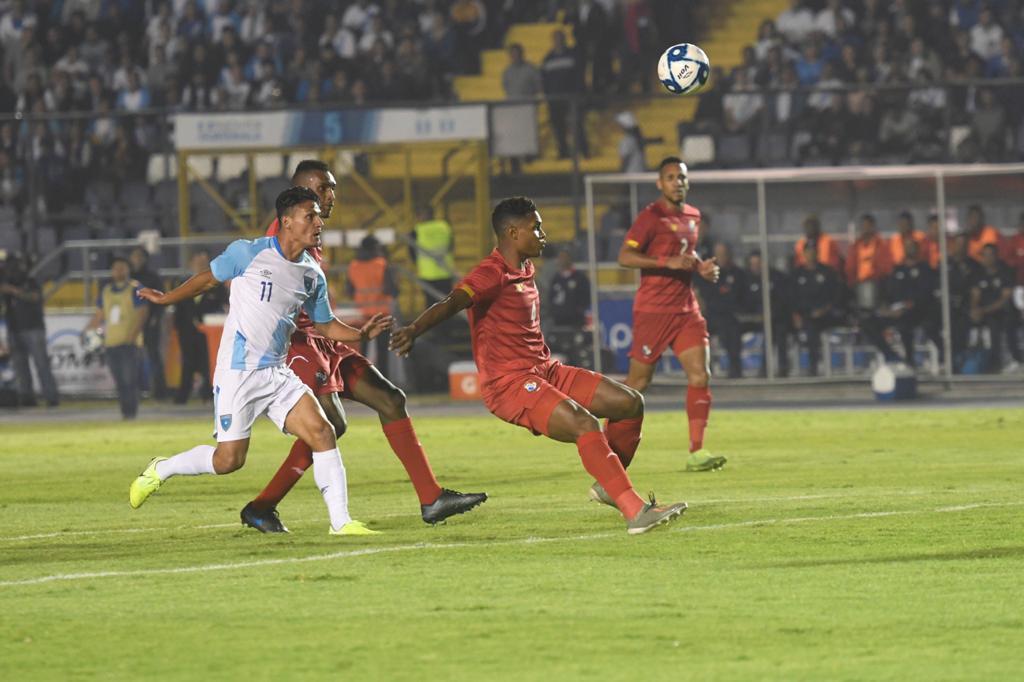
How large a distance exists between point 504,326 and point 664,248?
4.91 metres

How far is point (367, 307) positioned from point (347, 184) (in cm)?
347

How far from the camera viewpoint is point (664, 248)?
52.8 ft

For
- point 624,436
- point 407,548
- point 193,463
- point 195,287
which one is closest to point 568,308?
point 624,436

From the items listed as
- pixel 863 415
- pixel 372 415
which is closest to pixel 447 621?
pixel 863 415

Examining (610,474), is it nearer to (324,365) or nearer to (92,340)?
(324,365)

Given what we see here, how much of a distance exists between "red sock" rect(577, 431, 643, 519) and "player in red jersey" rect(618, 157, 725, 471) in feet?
16.7

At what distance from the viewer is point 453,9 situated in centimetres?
3469

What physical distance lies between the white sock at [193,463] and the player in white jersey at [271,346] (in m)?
0.02

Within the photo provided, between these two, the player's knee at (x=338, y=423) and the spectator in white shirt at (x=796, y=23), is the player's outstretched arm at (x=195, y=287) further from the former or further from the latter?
the spectator in white shirt at (x=796, y=23)

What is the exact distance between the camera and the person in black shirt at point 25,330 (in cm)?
2741

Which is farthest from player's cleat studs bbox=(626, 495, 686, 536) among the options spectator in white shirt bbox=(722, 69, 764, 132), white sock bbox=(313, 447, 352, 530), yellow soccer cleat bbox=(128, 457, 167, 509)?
spectator in white shirt bbox=(722, 69, 764, 132)

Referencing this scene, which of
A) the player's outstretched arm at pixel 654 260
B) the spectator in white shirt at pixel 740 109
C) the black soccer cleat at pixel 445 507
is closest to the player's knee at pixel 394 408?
the black soccer cleat at pixel 445 507

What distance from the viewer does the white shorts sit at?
11000mm

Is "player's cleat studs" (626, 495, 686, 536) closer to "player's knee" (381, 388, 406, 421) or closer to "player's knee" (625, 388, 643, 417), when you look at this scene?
"player's knee" (625, 388, 643, 417)
